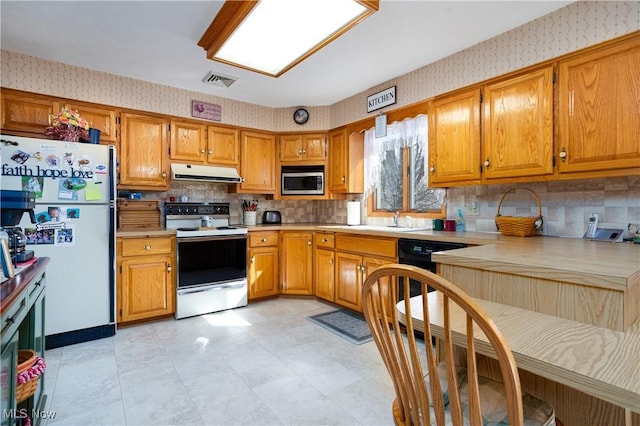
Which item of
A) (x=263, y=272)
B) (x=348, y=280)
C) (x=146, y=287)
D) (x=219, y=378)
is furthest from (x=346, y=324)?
(x=146, y=287)

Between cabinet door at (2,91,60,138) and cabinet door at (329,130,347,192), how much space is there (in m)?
2.74

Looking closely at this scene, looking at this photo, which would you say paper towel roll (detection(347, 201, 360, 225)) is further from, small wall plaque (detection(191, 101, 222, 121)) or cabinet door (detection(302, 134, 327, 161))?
small wall plaque (detection(191, 101, 222, 121))

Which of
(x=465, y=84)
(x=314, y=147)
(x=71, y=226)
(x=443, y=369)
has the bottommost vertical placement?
(x=443, y=369)

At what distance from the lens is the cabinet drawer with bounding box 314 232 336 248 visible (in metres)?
3.49

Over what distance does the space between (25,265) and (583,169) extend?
3046mm

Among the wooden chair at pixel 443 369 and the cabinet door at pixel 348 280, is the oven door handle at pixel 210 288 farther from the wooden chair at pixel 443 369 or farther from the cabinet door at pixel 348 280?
the wooden chair at pixel 443 369

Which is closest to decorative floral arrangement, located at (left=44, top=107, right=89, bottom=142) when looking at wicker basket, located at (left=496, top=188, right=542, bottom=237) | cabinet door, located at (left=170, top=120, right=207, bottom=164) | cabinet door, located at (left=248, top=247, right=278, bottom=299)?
cabinet door, located at (left=170, top=120, right=207, bottom=164)

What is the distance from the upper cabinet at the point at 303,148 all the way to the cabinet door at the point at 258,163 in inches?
5.6

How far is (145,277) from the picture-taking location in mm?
2992

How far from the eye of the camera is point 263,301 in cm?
374

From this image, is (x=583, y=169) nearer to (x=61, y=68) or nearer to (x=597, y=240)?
(x=597, y=240)

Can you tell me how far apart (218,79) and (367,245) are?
7.23 feet

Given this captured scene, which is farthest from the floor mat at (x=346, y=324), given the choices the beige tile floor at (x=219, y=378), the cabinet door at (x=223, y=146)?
the cabinet door at (x=223, y=146)

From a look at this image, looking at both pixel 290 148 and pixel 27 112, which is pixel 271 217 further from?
pixel 27 112
